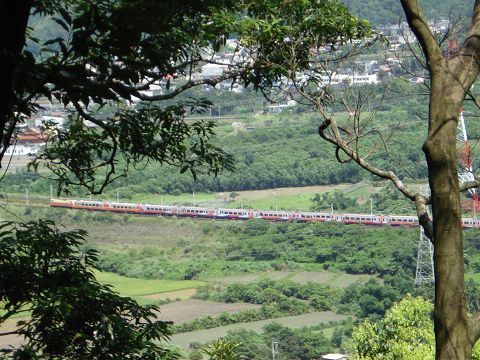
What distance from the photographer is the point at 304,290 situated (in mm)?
21250

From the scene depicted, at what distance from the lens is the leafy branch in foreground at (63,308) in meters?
2.50

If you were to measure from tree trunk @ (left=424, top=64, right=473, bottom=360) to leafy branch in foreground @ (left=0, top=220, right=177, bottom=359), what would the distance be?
0.85 m

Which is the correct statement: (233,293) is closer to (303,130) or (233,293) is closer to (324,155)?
(324,155)

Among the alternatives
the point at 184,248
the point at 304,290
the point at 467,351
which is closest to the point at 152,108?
the point at 467,351

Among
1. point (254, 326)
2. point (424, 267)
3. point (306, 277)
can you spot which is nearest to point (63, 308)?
point (254, 326)

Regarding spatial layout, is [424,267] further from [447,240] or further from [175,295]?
[447,240]

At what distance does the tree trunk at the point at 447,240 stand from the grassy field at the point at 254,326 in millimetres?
14120

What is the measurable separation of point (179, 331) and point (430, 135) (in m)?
15.9

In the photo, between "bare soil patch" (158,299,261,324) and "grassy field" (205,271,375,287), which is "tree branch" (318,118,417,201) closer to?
"bare soil patch" (158,299,261,324)

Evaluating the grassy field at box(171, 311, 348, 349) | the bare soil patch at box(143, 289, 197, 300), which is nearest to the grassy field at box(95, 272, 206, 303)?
the bare soil patch at box(143, 289, 197, 300)

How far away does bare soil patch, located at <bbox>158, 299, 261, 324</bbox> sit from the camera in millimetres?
18891

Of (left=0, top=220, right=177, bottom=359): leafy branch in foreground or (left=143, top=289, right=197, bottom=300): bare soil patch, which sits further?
(left=143, top=289, right=197, bottom=300): bare soil patch

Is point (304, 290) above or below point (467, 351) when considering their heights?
below

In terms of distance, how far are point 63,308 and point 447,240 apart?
0.96 metres
